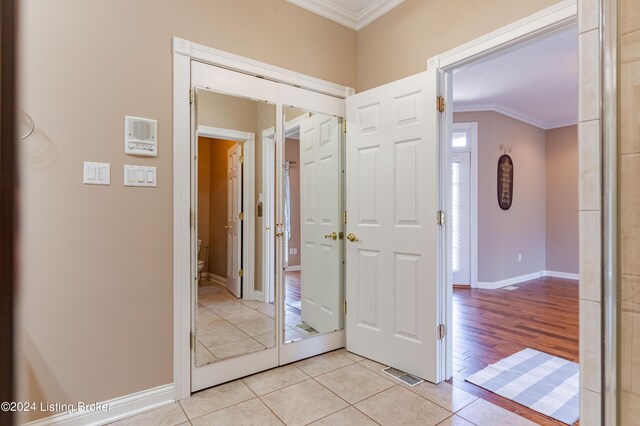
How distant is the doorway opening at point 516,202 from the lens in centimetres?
334

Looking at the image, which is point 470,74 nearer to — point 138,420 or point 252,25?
point 252,25

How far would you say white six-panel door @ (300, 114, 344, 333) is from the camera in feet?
8.75

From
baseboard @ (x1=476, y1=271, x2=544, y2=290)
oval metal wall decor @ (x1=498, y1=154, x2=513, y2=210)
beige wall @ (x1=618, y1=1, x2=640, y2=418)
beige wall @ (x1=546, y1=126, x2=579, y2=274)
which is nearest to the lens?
beige wall @ (x1=618, y1=1, x2=640, y2=418)

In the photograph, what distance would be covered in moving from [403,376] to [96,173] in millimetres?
2266

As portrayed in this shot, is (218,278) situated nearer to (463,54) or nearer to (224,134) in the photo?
(224,134)

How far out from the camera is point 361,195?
2582 mm

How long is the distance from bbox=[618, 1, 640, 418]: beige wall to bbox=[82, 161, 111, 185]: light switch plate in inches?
85.6

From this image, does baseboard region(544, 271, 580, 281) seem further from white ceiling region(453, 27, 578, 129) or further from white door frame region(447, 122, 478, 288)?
white ceiling region(453, 27, 578, 129)

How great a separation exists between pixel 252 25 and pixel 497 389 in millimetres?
2930

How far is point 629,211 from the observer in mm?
895

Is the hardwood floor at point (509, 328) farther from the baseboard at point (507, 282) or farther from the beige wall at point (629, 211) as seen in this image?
the beige wall at point (629, 211)

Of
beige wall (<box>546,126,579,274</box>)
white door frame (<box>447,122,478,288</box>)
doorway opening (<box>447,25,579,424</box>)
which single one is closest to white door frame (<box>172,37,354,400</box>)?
doorway opening (<box>447,25,579,424</box>)

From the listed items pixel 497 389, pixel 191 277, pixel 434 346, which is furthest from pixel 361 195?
pixel 497 389

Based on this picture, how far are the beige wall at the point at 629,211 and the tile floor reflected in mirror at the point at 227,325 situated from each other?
1952mm
